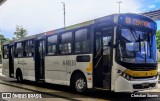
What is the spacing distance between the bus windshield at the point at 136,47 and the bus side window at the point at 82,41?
6.09 feet

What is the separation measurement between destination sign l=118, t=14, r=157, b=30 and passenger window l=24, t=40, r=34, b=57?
7.86 m

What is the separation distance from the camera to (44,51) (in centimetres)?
1625

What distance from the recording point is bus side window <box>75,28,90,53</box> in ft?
40.8

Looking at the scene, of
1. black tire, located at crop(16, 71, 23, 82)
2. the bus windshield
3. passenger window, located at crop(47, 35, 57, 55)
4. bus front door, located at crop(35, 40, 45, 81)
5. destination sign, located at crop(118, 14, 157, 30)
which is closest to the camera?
the bus windshield

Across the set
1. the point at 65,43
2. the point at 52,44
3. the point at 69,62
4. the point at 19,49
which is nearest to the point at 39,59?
the point at 52,44

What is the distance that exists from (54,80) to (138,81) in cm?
538

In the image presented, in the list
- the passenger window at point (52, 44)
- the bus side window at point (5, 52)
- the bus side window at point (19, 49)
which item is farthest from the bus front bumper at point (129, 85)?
the bus side window at point (5, 52)

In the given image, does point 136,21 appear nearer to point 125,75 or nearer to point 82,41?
point 125,75

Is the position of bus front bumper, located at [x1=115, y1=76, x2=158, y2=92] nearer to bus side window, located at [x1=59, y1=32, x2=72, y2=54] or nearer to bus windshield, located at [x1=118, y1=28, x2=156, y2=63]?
bus windshield, located at [x1=118, y1=28, x2=156, y2=63]

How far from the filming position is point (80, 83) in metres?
12.8

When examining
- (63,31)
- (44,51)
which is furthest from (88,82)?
(44,51)

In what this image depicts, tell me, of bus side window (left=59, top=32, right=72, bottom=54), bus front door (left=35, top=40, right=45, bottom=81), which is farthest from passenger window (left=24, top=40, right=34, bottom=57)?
bus side window (left=59, top=32, right=72, bottom=54)

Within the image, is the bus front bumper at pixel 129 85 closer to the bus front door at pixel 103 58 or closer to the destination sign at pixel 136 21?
the bus front door at pixel 103 58

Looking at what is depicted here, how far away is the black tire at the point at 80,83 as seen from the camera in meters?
12.5
